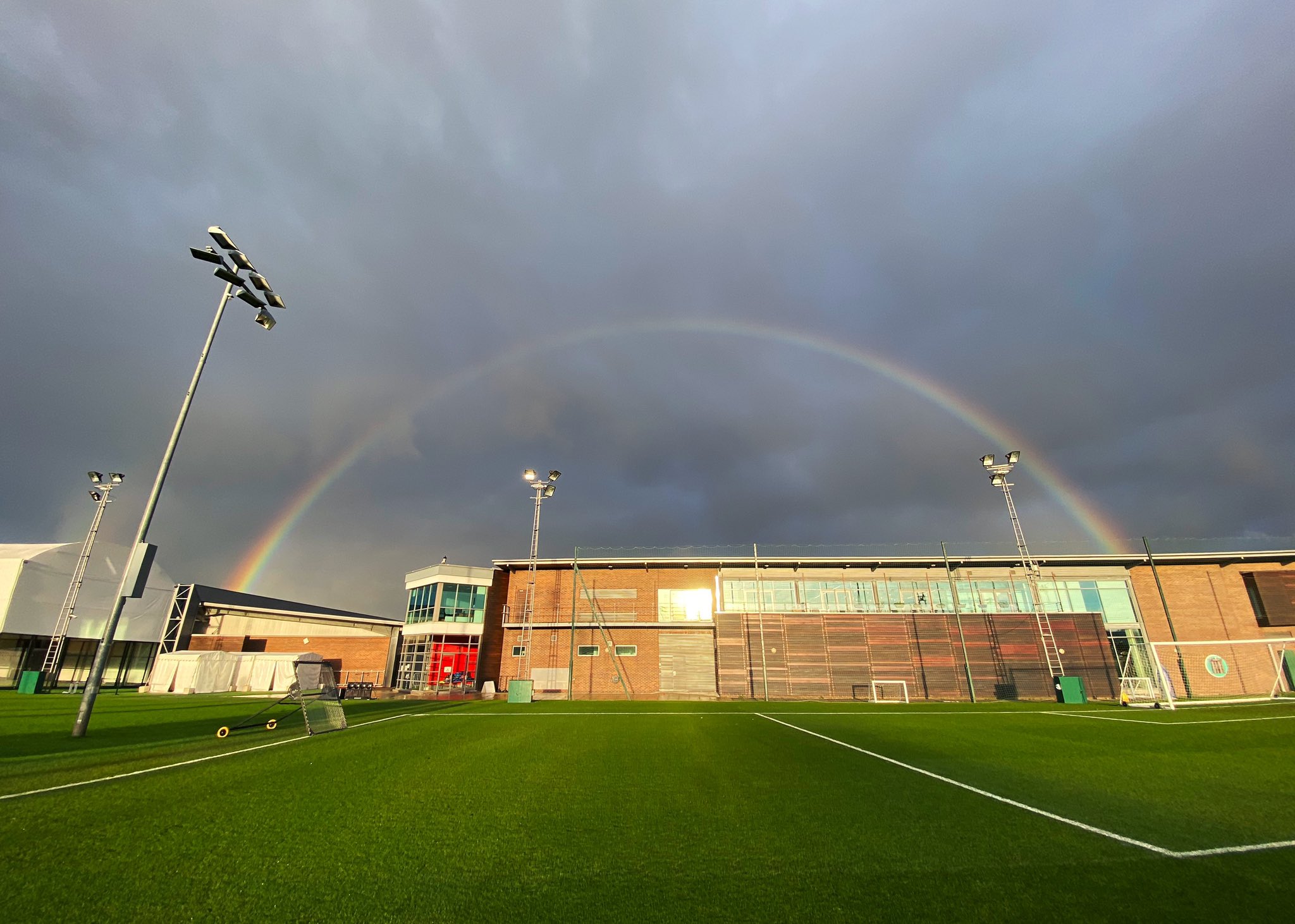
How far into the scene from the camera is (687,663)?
3850 cm

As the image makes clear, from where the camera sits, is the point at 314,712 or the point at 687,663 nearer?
the point at 314,712

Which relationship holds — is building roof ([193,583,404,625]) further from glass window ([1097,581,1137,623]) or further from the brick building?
A: glass window ([1097,581,1137,623])

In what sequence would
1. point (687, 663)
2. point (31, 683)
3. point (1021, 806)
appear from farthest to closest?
point (687, 663) < point (31, 683) < point (1021, 806)

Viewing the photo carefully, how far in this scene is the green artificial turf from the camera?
335cm

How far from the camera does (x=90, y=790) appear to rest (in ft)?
19.4

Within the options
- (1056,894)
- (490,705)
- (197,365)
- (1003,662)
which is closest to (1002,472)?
(1003,662)

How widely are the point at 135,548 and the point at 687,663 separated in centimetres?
3340

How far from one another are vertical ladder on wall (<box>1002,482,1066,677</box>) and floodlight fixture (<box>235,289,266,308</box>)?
35.6 meters

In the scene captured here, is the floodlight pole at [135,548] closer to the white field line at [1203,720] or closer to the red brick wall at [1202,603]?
the white field line at [1203,720]

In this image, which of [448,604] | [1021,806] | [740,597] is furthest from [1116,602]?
[448,604]

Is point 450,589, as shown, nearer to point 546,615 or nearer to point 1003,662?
point 546,615

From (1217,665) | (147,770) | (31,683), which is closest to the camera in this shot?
(147,770)

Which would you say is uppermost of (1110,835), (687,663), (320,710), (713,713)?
(687,663)

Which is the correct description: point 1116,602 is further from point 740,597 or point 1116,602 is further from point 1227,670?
point 740,597
